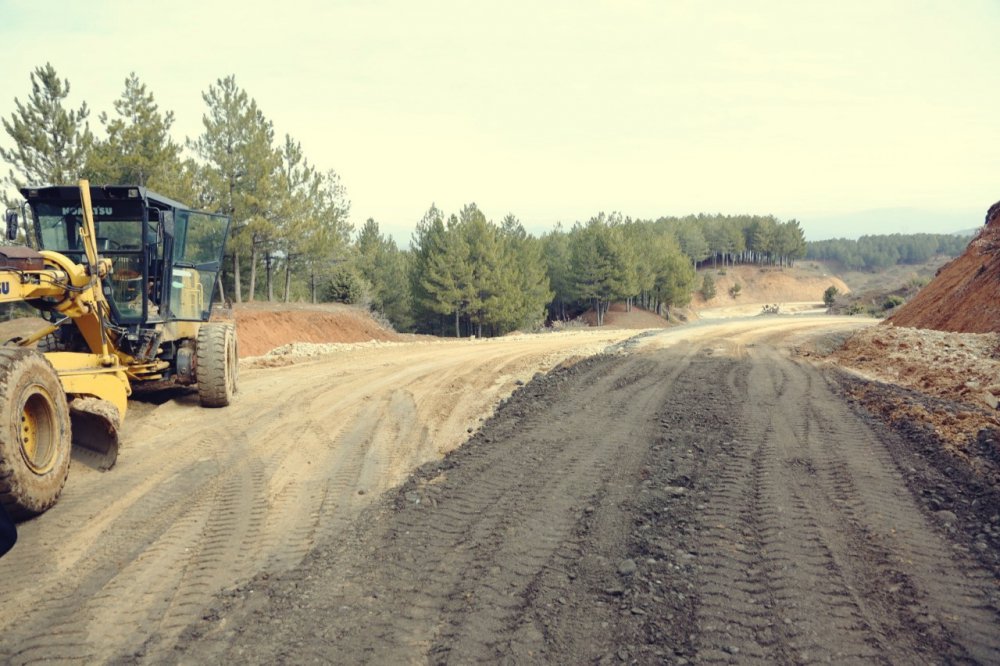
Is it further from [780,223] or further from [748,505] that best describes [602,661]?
[780,223]

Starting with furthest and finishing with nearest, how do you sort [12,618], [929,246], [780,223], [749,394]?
[929,246] < [780,223] < [749,394] < [12,618]

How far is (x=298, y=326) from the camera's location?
1146 inches

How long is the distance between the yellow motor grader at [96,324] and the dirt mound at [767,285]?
8413cm

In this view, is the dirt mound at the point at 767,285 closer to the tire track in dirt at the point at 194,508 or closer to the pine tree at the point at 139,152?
the pine tree at the point at 139,152

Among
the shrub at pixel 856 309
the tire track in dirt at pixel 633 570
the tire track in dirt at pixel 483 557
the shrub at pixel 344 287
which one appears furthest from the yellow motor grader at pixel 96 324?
the shrub at pixel 856 309

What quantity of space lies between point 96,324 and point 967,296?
69.6ft

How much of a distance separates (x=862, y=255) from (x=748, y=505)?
462 ft

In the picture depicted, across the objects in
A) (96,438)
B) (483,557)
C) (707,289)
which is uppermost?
(707,289)

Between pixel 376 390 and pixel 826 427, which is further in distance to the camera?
pixel 376 390

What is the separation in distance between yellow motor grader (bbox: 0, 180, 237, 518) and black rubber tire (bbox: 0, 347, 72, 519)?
0.03ft

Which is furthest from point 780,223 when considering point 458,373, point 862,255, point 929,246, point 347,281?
point 458,373

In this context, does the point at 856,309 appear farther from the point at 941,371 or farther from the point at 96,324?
the point at 96,324

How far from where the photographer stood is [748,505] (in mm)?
5676

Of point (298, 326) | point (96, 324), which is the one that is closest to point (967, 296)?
point (96, 324)
